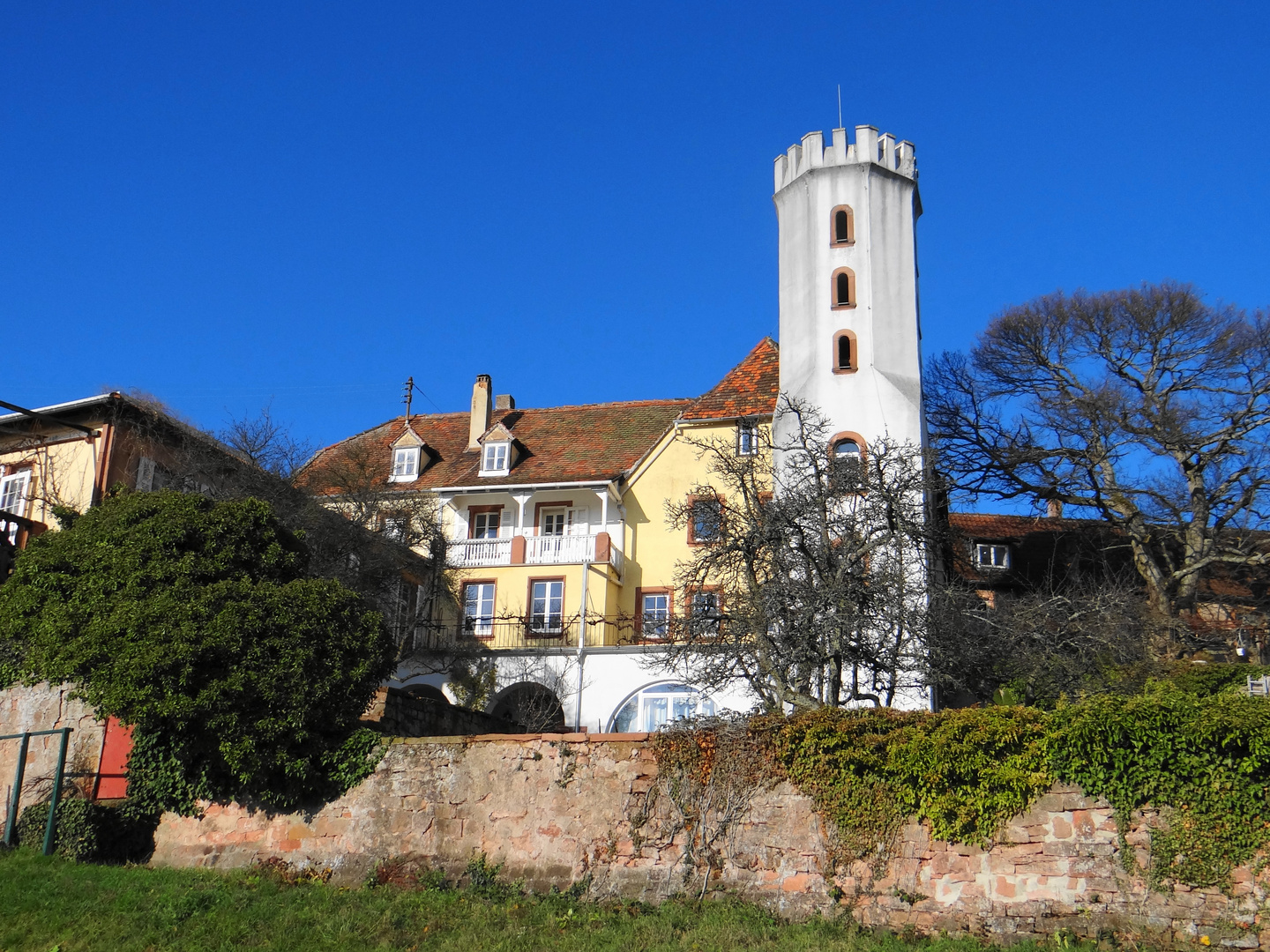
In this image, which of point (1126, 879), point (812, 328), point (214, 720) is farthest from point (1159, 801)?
point (812, 328)

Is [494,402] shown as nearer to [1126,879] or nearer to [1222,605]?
[1222,605]

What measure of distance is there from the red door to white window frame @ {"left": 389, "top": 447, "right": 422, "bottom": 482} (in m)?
17.8

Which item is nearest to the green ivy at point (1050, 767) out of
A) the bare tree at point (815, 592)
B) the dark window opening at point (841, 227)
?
the bare tree at point (815, 592)

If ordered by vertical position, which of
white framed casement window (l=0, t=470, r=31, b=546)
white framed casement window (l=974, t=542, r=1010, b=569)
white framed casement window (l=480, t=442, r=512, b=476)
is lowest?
white framed casement window (l=0, t=470, r=31, b=546)

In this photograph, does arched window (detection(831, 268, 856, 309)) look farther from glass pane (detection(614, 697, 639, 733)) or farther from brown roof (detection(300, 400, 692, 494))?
glass pane (detection(614, 697, 639, 733))

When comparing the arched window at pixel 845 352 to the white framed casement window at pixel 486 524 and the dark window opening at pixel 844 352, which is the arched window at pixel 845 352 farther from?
the white framed casement window at pixel 486 524

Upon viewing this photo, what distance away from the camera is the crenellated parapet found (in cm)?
2961

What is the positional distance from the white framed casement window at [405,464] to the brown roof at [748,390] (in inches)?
329

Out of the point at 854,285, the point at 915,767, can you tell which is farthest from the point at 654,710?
the point at 915,767

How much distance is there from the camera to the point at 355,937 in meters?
12.3

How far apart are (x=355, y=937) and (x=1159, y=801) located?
8.35 metres

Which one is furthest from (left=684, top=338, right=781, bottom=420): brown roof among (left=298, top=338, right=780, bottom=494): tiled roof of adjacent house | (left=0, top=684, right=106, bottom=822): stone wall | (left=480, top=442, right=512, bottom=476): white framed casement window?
(left=0, top=684, right=106, bottom=822): stone wall

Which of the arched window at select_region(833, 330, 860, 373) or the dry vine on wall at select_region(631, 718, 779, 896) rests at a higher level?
the arched window at select_region(833, 330, 860, 373)

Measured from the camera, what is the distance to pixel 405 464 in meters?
34.7
